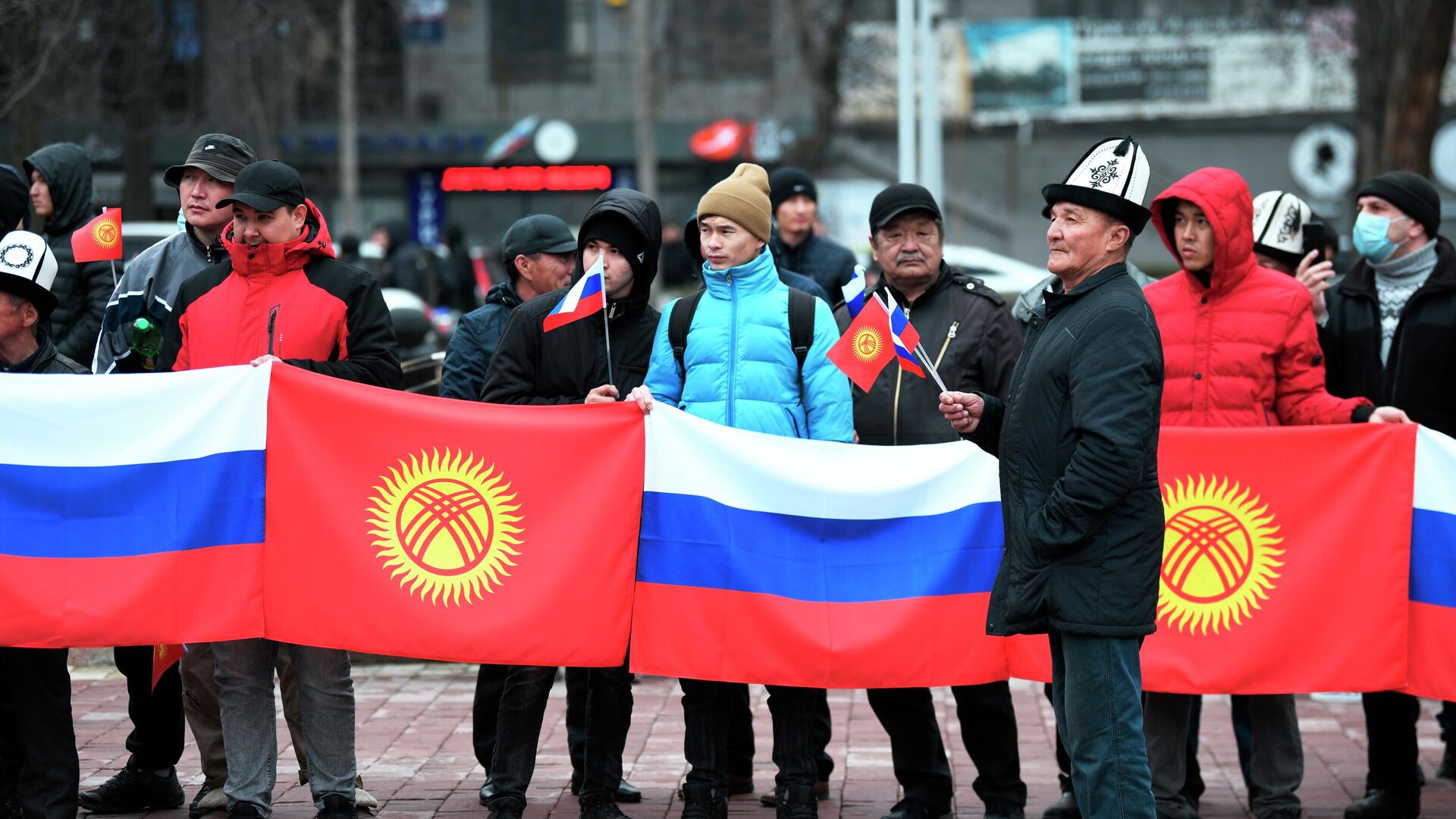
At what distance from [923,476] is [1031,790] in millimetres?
1554

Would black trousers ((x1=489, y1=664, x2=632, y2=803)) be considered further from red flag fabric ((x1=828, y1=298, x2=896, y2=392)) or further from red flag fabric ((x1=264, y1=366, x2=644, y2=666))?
red flag fabric ((x1=828, y1=298, x2=896, y2=392))

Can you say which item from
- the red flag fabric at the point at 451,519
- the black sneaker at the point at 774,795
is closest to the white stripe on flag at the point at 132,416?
the red flag fabric at the point at 451,519

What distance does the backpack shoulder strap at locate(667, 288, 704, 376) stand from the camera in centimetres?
599

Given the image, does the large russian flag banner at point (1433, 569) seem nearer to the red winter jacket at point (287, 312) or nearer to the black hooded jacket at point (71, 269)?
the red winter jacket at point (287, 312)

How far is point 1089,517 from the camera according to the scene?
4711 millimetres

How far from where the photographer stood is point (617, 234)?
19.9 ft

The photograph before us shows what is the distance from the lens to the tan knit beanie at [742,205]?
593 cm

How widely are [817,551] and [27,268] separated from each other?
9.35 ft

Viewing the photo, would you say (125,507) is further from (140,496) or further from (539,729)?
(539,729)

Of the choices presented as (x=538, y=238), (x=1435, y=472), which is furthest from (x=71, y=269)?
(x=1435, y=472)

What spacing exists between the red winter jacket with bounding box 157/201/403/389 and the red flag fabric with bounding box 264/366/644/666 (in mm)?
162

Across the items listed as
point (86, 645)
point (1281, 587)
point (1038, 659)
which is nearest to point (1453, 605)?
point (1281, 587)

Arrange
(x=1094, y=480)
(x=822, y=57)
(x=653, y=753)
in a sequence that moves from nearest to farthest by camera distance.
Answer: (x=1094, y=480)
(x=653, y=753)
(x=822, y=57)

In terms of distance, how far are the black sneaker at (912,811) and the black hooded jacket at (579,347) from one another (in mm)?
1802
